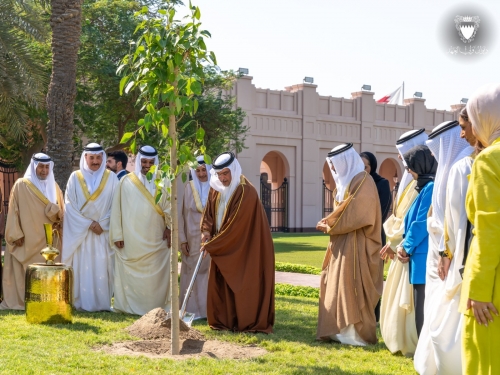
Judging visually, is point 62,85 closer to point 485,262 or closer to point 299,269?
point 299,269

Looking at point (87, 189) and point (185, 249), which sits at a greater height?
point (87, 189)

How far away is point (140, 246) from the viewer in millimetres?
9211

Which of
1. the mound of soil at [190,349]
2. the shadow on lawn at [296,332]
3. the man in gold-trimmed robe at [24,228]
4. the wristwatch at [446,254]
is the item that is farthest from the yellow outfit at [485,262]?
the man in gold-trimmed robe at [24,228]

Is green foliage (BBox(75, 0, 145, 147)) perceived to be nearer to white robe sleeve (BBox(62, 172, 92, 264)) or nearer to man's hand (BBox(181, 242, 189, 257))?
white robe sleeve (BBox(62, 172, 92, 264))

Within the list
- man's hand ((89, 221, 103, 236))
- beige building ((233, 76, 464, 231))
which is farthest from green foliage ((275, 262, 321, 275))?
beige building ((233, 76, 464, 231))

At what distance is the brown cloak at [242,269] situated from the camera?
307 inches

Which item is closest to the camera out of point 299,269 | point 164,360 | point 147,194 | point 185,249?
point 164,360

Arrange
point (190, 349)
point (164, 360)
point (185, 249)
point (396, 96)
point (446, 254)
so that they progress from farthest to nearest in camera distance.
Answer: point (396, 96)
point (185, 249)
point (190, 349)
point (164, 360)
point (446, 254)

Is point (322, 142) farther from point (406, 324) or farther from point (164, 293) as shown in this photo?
point (406, 324)

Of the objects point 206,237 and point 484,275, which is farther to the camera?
point 206,237

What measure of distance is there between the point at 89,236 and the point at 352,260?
12.9 feet

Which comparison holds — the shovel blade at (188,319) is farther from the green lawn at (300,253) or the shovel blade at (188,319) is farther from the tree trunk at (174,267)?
the green lawn at (300,253)

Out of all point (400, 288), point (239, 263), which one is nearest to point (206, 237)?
point (239, 263)

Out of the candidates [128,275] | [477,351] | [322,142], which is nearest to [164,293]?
[128,275]
